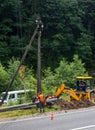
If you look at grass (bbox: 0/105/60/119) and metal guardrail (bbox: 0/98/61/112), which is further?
metal guardrail (bbox: 0/98/61/112)

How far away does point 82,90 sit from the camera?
3036 cm

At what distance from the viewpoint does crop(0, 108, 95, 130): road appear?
58.3 feet

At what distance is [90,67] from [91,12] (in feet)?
43.6

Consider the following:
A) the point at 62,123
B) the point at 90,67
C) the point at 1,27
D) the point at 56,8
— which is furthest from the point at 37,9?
the point at 62,123

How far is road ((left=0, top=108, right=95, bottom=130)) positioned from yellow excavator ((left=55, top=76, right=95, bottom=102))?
4.63m

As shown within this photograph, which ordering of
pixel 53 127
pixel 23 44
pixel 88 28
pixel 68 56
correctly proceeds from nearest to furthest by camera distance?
pixel 53 127 → pixel 23 44 → pixel 68 56 → pixel 88 28

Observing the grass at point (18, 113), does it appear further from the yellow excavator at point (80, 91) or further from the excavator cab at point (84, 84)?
the excavator cab at point (84, 84)

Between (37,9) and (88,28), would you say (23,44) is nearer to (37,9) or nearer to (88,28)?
(37,9)

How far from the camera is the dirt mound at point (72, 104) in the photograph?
84.2 feet

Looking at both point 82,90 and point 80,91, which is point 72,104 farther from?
point 82,90

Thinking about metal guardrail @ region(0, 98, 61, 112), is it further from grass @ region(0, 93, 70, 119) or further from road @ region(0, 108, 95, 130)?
road @ region(0, 108, 95, 130)

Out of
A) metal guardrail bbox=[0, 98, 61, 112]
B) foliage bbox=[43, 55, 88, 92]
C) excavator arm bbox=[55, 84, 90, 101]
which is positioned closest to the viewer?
metal guardrail bbox=[0, 98, 61, 112]

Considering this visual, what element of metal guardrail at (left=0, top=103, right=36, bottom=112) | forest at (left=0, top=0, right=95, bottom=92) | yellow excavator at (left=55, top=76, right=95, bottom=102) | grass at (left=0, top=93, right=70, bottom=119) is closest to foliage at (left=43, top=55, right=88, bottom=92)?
yellow excavator at (left=55, top=76, right=95, bottom=102)

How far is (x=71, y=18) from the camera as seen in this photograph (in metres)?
80.1
